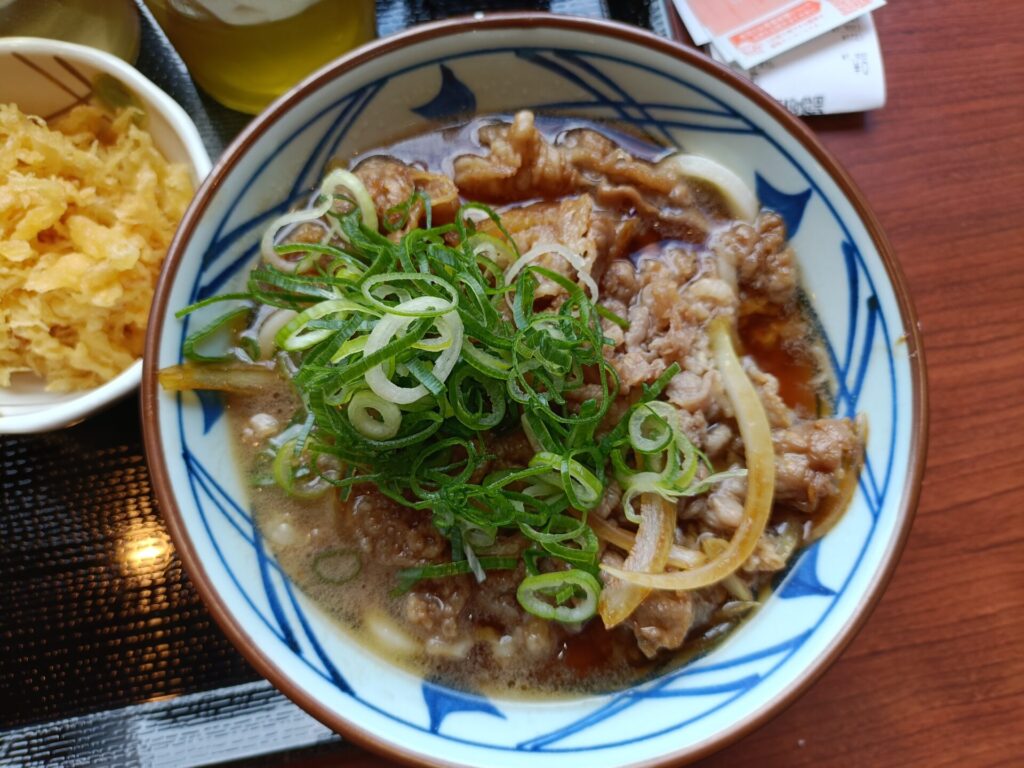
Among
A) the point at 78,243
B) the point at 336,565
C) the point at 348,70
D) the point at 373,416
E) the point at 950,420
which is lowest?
the point at 950,420

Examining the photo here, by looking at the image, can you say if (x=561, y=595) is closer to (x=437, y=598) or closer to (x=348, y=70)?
(x=437, y=598)

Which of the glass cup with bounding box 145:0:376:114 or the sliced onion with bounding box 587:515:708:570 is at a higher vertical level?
the glass cup with bounding box 145:0:376:114

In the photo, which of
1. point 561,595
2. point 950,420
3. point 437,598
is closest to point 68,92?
point 437,598

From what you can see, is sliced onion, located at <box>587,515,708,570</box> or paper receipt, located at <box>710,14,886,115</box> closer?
sliced onion, located at <box>587,515,708,570</box>

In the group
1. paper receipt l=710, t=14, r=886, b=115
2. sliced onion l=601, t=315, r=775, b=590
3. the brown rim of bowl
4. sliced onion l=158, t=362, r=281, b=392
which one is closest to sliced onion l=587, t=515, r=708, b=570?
sliced onion l=601, t=315, r=775, b=590

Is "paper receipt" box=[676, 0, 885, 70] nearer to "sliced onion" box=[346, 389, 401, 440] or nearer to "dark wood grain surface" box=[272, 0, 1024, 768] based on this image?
"dark wood grain surface" box=[272, 0, 1024, 768]

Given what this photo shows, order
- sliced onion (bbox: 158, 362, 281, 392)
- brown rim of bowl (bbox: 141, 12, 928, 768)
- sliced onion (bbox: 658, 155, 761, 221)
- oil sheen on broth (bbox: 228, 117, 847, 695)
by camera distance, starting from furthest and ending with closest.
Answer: sliced onion (bbox: 658, 155, 761, 221), oil sheen on broth (bbox: 228, 117, 847, 695), sliced onion (bbox: 158, 362, 281, 392), brown rim of bowl (bbox: 141, 12, 928, 768)

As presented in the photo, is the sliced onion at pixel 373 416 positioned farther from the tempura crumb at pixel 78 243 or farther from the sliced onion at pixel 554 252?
the tempura crumb at pixel 78 243

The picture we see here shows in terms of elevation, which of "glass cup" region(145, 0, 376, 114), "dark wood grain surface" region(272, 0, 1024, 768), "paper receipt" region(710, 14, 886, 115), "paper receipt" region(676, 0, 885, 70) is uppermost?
"glass cup" region(145, 0, 376, 114)
